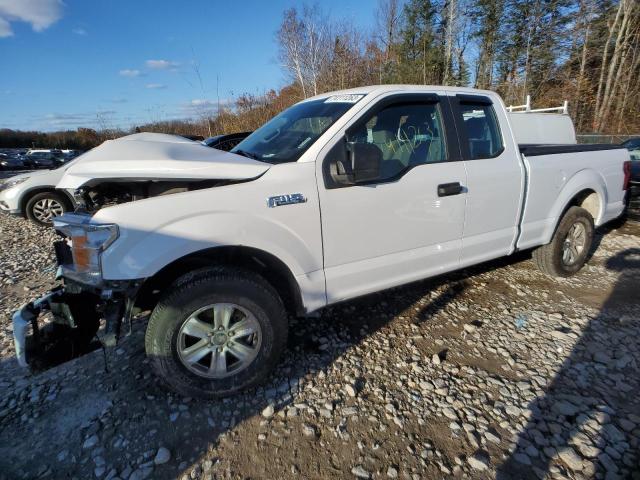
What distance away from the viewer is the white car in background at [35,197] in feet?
22.2

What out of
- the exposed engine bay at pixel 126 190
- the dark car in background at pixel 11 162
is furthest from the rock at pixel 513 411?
the dark car in background at pixel 11 162

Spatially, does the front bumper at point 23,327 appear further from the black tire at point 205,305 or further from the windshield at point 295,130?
the windshield at point 295,130

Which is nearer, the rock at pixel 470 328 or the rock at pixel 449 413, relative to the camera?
the rock at pixel 449 413

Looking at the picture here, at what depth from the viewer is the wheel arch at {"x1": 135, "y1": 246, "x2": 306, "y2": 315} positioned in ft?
7.54

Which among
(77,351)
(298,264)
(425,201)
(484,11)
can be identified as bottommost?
(77,351)

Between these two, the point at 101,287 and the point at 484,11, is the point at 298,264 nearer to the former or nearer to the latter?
the point at 101,287

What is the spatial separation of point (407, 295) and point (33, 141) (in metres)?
46.3

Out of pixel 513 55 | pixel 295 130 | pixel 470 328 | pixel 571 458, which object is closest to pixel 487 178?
pixel 470 328

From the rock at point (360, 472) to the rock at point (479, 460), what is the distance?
1.81ft

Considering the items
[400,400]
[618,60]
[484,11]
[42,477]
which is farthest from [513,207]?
[484,11]

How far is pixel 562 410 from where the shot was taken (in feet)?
7.41

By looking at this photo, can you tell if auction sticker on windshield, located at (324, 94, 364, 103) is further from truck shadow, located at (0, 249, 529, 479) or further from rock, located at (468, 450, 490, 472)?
rock, located at (468, 450, 490, 472)

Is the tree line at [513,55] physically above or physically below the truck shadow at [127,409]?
above

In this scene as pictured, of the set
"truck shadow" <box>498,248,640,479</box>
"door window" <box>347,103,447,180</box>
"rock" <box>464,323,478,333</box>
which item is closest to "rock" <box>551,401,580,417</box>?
"truck shadow" <box>498,248,640,479</box>
